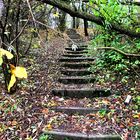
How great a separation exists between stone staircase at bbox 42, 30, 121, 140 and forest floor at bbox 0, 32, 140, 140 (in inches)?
4.9

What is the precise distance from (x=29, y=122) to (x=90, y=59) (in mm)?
3166

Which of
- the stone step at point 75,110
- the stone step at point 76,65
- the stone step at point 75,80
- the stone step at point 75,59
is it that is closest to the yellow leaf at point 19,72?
the stone step at point 75,110

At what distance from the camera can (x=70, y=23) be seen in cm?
2077

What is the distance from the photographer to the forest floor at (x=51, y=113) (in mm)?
3906

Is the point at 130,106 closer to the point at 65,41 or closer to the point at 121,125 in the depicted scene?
the point at 121,125

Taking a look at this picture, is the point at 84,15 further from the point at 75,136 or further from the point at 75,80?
the point at 75,136

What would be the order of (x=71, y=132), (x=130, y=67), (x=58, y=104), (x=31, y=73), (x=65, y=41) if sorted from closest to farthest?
(x=71, y=132) < (x=58, y=104) < (x=130, y=67) < (x=31, y=73) < (x=65, y=41)

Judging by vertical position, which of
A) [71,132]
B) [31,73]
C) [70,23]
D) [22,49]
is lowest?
[71,132]

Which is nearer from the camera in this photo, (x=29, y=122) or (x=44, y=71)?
(x=29, y=122)

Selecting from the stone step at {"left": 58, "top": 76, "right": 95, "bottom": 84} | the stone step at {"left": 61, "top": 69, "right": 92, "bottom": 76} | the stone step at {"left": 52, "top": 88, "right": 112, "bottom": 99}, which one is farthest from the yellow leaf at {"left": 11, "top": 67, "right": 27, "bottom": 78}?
the stone step at {"left": 61, "top": 69, "right": 92, "bottom": 76}

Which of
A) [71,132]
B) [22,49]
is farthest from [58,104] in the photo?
[22,49]

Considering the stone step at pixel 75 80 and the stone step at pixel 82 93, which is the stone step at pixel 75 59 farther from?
the stone step at pixel 82 93

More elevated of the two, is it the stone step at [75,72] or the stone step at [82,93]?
the stone step at [75,72]

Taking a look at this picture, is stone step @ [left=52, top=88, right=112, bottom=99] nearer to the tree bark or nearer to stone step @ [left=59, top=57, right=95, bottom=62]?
the tree bark
